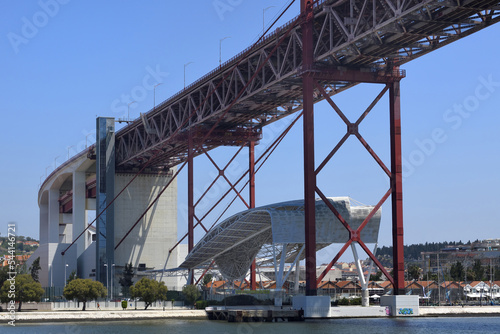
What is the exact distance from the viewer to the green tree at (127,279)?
114675 millimetres

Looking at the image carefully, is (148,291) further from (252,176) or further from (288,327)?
(288,327)

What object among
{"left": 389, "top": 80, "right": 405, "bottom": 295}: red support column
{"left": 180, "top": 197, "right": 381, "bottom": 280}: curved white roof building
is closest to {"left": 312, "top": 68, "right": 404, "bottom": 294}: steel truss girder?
{"left": 389, "top": 80, "right": 405, "bottom": 295}: red support column

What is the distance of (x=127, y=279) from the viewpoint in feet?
379

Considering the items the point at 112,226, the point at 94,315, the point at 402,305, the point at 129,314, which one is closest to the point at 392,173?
the point at 402,305

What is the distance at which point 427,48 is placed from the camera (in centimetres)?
6681

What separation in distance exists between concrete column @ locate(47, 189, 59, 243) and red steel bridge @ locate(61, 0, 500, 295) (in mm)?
54022

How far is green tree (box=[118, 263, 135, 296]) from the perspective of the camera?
114675 mm

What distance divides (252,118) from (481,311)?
31.3 meters

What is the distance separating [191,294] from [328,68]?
119ft

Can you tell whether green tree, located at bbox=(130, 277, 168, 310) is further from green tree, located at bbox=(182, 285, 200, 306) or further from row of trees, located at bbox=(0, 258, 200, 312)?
green tree, located at bbox=(182, 285, 200, 306)

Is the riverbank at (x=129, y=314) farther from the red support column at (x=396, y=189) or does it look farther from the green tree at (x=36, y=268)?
the green tree at (x=36, y=268)

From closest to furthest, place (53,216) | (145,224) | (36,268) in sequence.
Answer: (145,224) < (36,268) < (53,216)

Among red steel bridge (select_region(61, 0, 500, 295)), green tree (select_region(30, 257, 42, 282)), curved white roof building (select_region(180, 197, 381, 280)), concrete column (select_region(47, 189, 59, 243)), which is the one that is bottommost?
green tree (select_region(30, 257, 42, 282))

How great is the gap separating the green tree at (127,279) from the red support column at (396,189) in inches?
2056
